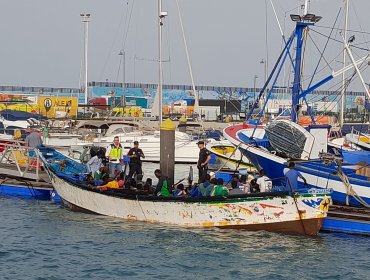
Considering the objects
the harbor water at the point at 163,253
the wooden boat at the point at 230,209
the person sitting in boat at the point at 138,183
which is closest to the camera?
the harbor water at the point at 163,253

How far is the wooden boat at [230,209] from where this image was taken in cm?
1817

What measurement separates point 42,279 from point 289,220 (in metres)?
6.93

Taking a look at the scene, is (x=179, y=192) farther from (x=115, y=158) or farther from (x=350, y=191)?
(x=350, y=191)

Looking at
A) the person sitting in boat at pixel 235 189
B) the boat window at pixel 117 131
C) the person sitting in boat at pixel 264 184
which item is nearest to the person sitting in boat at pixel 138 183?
the person sitting in boat at pixel 235 189

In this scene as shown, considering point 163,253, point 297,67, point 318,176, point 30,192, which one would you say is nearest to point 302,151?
point 318,176

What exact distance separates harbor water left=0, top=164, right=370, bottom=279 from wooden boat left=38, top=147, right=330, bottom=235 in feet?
0.84

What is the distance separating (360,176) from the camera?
72.2 ft

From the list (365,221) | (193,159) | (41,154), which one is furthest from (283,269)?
(193,159)

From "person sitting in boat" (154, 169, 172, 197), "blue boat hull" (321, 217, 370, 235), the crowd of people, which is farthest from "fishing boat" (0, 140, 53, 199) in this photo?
"blue boat hull" (321, 217, 370, 235)

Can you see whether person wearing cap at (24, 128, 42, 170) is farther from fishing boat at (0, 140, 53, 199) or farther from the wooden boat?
the wooden boat

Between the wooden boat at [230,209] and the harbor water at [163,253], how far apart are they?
0.84 ft

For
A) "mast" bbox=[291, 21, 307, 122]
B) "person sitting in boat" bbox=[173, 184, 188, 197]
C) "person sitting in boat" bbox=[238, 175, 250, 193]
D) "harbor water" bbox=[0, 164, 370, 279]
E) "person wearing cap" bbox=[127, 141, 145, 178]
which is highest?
"mast" bbox=[291, 21, 307, 122]

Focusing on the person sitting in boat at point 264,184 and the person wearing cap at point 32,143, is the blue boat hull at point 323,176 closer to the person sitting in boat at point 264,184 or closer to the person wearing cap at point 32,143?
the person sitting in boat at point 264,184

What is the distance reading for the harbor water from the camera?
15.2 metres
